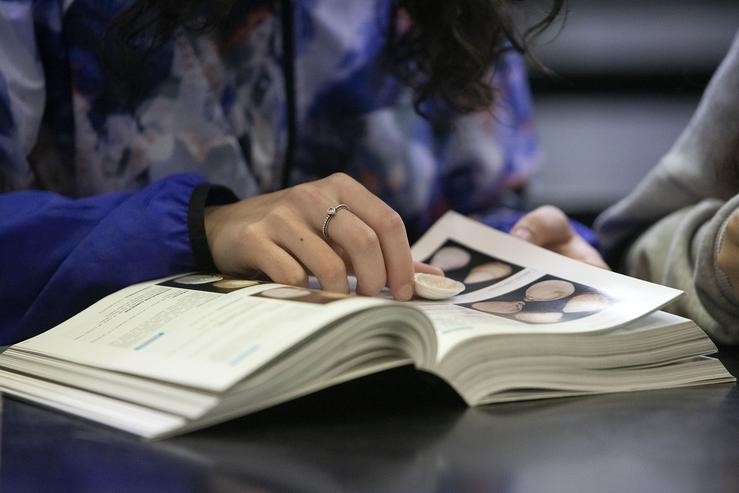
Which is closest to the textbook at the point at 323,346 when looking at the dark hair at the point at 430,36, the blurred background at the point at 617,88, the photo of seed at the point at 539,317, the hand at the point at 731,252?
the photo of seed at the point at 539,317

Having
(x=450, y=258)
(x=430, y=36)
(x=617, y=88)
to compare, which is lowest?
(x=617, y=88)

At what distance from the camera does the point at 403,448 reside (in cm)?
42

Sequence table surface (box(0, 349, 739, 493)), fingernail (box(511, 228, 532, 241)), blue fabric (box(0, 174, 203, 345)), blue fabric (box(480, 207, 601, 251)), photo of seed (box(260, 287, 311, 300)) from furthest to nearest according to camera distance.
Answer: blue fabric (box(480, 207, 601, 251)) → fingernail (box(511, 228, 532, 241)) → blue fabric (box(0, 174, 203, 345)) → photo of seed (box(260, 287, 311, 300)) → table surface (box(0, 349, 739, 493))

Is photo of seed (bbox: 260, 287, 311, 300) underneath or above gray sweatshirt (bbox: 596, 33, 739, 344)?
above

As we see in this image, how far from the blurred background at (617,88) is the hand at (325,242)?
1211mm

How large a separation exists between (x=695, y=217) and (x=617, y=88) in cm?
113

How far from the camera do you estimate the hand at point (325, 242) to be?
0.57m

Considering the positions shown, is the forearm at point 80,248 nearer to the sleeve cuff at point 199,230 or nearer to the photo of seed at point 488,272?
the sleeve cuff at point 199,230

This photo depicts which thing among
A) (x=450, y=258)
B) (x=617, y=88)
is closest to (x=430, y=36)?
(x=450, y=258)

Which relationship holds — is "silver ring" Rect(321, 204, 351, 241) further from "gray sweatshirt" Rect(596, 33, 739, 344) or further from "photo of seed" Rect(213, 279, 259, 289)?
"gray sweatshirt" Rect(596, 33, 739, 344)

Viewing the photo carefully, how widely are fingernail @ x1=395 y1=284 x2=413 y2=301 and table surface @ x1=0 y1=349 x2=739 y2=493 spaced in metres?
0.09

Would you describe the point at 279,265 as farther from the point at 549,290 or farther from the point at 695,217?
the point at 695,217

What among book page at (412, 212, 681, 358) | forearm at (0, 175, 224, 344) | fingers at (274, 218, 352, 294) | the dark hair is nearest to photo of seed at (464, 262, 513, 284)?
book page at (412, 212, 681, 358)

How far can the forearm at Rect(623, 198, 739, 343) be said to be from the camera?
0.66m
